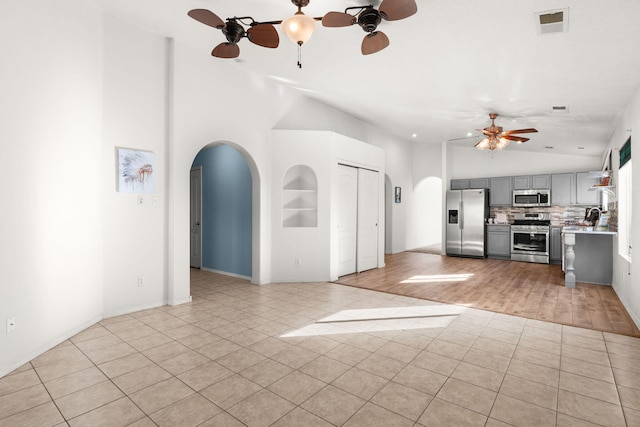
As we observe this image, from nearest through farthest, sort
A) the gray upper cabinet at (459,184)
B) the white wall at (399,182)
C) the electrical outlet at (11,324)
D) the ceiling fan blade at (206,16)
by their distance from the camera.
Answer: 1. the electrical outlet at (11,324)
2. the ceiling fan blade at (206,16)
3. the white wall at (399,182)
4. the gray upper cabinet at (459,184)

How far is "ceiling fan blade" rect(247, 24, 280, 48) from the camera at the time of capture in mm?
3137

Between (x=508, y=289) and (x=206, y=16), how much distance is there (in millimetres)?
5625

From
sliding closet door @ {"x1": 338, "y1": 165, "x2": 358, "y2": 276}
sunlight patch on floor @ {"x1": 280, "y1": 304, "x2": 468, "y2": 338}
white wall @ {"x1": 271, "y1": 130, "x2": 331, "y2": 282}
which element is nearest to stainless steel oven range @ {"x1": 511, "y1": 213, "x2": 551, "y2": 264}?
sliding closet door @ {"x1": 338, "y1": 165, "x2": 358, "y2": 276}

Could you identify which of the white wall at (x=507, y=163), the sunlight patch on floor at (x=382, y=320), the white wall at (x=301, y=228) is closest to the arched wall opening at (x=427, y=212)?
the white wall at (x=507, y=163)

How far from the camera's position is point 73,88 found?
11.3ft

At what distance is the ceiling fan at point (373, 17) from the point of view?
262 cm

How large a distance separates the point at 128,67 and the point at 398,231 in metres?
7.74

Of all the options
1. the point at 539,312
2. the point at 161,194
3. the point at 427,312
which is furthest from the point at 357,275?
the point at 161,194

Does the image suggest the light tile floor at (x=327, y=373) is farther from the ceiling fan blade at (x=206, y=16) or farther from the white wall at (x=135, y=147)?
the ceiling fan blade at (x=206, y=16)

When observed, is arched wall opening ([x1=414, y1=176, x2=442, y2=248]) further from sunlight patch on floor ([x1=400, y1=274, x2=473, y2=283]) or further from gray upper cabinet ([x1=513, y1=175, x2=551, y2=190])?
sunlight patch on floor ([x1=400, y1=274, x2=473, y2=283])

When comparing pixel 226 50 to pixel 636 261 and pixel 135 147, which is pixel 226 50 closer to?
pixel 135 147

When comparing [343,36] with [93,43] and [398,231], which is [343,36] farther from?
[398,231]

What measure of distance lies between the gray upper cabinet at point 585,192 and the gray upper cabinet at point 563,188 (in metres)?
0.08

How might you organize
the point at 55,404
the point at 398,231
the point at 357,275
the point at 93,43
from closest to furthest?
the point at 55,404 < the point at 93,43 < the point at 357,275 < the point at 398,231
